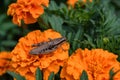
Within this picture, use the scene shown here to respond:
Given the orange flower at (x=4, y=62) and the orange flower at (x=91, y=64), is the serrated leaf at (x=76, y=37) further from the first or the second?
the orange flower at (x=4, y=62)

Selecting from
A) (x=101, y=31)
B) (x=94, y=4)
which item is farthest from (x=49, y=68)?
(x=94, y=4)

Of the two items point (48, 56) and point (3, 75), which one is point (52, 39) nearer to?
point (48, 56)

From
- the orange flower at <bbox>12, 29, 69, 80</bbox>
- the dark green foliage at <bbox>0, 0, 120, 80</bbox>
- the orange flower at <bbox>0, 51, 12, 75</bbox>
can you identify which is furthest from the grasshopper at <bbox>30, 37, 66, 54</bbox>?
the orange flower at <bbox>0, 51, 12, 75</bbox>

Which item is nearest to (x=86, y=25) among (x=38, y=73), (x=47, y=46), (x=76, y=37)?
(x=76, y=37)

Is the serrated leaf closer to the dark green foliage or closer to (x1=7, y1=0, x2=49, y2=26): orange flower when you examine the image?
the dark green foliage

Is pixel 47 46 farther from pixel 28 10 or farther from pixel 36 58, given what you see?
pixel 28 10

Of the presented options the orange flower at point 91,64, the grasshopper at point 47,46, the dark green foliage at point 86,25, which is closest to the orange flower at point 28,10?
the dark green foliage at point 86,25
